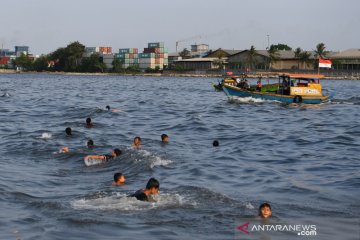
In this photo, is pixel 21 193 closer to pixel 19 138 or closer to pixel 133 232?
pixel 133 232

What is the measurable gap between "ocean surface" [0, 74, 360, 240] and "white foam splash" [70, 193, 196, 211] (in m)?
0.02

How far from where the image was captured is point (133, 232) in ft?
36.6

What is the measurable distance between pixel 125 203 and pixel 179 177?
3.75m

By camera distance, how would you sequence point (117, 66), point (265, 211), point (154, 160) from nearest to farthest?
point (265, 211)
point (154, 160)
point (117, 66)

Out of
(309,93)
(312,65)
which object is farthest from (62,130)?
(312,65)

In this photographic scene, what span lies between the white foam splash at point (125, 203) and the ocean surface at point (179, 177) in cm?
2

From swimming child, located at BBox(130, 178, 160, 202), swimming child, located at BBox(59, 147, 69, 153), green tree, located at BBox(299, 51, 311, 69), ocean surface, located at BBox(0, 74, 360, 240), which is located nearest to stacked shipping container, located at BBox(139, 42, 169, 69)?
green tree, located at BBox(299, 51, 311, 69)

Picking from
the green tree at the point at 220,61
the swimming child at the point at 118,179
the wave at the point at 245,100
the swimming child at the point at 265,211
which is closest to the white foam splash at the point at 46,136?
the swimming child at the point at 118,179

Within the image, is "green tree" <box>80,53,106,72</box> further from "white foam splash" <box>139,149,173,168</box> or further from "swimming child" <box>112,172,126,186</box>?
"swimming child" <box>112,172,126,186</box>

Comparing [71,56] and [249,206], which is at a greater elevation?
[71,56]

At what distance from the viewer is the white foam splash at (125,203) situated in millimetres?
13016

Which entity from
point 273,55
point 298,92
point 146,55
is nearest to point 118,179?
point 298,92

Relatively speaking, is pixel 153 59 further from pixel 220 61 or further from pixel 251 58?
pixel 251 58

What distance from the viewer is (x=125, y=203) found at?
13367mm
